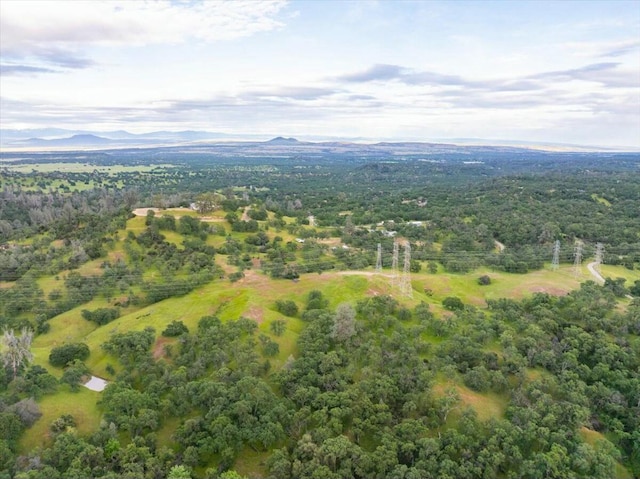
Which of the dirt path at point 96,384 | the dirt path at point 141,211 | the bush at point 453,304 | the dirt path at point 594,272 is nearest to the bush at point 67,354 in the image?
the dirt path at point 96,384

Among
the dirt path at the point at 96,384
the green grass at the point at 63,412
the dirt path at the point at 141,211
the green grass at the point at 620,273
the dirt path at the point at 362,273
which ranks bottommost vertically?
the dirt path at the point at 96,384

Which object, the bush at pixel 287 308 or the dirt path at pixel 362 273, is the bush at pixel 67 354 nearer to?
the bush at pixel 287 308

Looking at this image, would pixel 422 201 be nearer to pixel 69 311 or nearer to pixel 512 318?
pixel 512 318

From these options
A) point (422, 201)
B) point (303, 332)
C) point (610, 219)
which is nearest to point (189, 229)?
point (303, 332)

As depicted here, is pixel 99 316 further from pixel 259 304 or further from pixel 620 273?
pixel 620 273

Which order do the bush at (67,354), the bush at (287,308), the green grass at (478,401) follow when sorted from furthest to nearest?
the bush at (287,308) → the bush at (67,354) → the green grass at (478,401)

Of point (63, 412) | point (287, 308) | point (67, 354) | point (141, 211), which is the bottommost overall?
point (63, 412)

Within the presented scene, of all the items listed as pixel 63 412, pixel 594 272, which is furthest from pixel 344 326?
pixel 594 272
